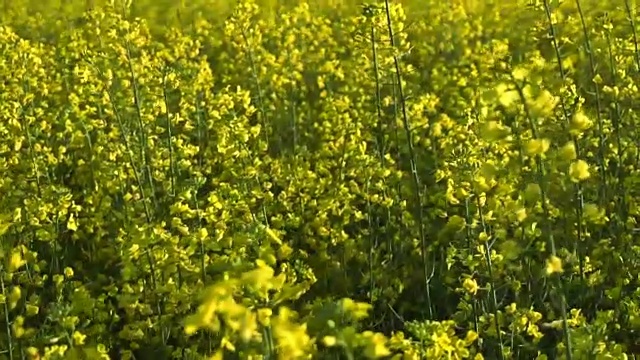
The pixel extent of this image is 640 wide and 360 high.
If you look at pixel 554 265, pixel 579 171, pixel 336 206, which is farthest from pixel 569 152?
pixel 336 206

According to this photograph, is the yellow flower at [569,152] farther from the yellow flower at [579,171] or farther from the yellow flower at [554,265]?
the yellow flower at [554,265]

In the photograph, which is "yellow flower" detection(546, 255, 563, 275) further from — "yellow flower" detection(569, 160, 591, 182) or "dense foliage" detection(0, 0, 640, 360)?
"yellow flower" detection(569, 160, 591, 182)

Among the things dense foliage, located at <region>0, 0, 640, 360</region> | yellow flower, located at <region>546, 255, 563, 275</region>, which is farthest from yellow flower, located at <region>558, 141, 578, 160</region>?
yellow flower, located at <region>546, 255, 563, 275</region>

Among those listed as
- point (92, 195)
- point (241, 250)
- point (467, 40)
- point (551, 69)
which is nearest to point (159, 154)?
point (92, 195)

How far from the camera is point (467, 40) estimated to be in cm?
786

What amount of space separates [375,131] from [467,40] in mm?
2671

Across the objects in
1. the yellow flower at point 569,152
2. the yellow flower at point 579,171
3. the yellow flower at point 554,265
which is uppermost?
the yellow flower at point 569,152

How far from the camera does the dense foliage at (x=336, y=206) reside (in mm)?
3334

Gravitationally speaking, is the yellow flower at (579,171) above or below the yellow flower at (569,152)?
below

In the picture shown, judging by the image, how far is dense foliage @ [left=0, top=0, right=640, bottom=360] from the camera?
333 cm

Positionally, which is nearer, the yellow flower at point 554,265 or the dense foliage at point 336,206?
the yellow flower at point 554,265

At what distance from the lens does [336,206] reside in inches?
175

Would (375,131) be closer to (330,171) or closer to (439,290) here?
(330,171)

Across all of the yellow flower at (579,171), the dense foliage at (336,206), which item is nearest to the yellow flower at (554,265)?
the dense foliage at (336,206)
